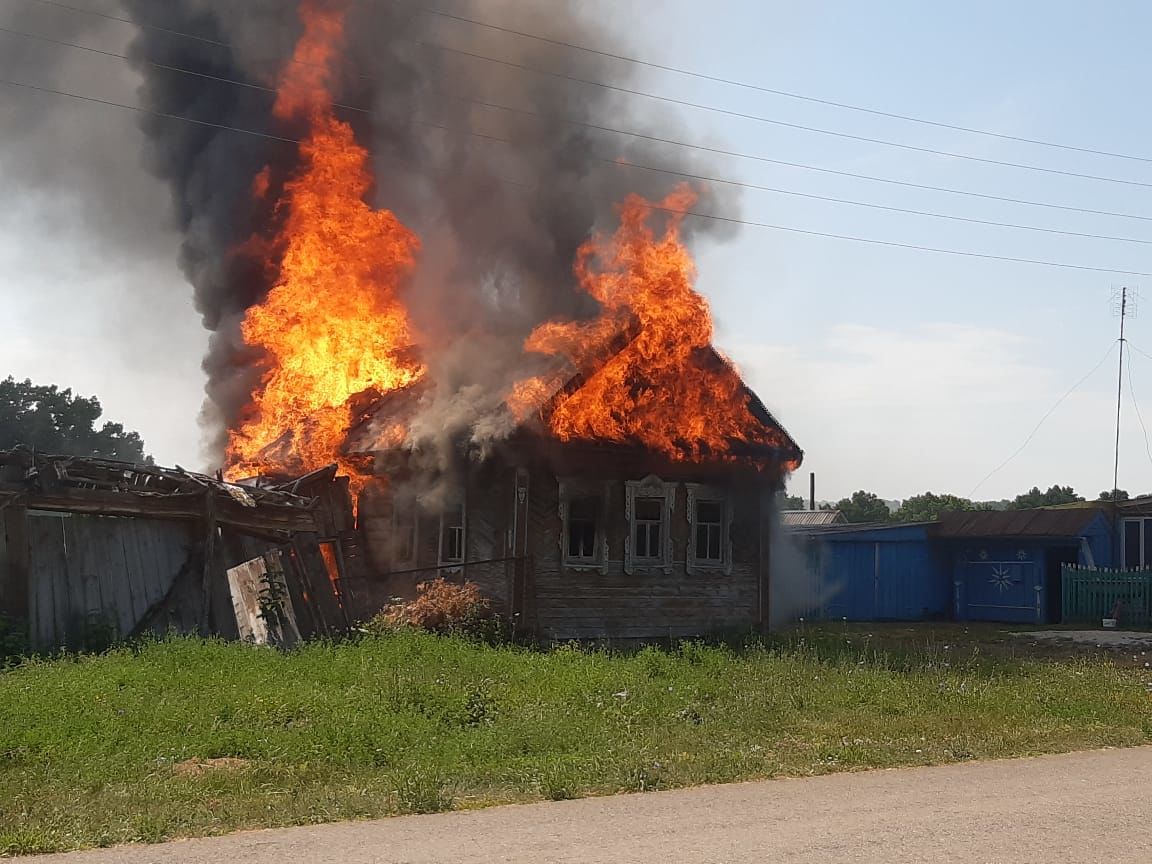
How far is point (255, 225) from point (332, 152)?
7.01 feet

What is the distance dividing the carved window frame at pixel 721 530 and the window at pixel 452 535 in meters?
3.97

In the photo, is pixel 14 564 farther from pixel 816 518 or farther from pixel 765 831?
pixel 816 518

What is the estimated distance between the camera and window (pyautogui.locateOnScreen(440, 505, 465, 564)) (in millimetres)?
18594

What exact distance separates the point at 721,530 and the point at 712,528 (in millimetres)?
164

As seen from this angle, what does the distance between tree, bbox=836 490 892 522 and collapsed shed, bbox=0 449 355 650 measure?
49.9 m

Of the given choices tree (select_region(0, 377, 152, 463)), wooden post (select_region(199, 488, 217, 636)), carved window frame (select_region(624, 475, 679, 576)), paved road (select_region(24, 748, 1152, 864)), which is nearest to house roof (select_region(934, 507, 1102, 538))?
carved window frame (select_region(624, 475, 679, 576))

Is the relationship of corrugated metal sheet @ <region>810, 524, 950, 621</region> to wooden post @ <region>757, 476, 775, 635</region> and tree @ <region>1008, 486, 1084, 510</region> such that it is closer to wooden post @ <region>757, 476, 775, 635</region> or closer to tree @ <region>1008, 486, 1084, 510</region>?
wooden post @ <region>757, 476, 775, 635</region>

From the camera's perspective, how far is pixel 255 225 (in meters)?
22.4

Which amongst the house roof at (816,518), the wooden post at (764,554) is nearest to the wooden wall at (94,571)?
the wooden post at (764,554)

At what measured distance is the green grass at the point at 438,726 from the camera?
8164mm

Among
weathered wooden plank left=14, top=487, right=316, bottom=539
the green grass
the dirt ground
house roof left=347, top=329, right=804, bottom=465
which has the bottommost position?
the dirt ground

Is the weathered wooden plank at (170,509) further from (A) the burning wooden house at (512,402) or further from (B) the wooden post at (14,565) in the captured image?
(A) the burning wooden house at (512,402)

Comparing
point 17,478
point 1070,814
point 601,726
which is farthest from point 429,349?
point 1070,814

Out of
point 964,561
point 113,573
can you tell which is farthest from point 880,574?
point 113,573
